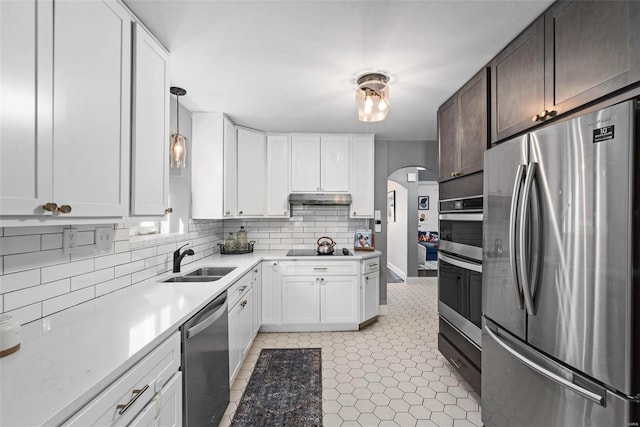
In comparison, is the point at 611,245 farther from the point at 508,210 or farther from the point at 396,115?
the point at 396,115

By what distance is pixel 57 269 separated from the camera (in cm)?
148

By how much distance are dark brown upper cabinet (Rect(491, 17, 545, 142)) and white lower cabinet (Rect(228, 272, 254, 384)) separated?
216 centimetres

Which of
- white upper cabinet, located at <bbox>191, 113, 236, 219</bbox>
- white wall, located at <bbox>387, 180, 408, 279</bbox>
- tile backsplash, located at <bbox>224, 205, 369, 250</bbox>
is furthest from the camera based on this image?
white wall, located at <bbox>387, 180, 408, 279</bbox>

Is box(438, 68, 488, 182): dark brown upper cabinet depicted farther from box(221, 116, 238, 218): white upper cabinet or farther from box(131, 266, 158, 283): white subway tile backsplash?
box(131, 266, 158, 283): white subway tile backsplash

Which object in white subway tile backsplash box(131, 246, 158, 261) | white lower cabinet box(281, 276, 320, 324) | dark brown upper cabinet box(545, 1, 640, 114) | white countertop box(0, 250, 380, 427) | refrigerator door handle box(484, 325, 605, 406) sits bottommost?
white lower cabinet box(281, 276, 320, 324)

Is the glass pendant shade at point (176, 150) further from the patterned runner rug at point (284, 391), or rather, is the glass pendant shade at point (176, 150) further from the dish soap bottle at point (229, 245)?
the patterned runner rug at point (284, 391)

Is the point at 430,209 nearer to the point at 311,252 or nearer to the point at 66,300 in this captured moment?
the point at 311,252

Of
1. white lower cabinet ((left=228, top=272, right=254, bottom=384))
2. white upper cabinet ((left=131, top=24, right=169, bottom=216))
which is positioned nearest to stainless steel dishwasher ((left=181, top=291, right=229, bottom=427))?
white lower cabinet ((left=228, top=272, right=254, bottom=384))

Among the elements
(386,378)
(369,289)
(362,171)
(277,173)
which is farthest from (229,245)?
(386,378)

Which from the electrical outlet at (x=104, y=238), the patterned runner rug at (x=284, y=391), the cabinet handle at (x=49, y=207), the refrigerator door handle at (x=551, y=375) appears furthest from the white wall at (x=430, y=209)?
the cabinet handle at (x=49, y=207)

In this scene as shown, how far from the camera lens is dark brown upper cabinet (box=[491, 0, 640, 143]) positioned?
3.89ft

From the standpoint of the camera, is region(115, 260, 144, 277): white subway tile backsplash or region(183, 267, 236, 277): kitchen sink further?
region(183, 267, 236, 277): kitchen sink

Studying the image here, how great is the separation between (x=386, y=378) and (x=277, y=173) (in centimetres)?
254

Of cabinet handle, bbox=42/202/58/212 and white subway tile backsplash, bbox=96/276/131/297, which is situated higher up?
cabinet handle, bbox=42/202/58/212
